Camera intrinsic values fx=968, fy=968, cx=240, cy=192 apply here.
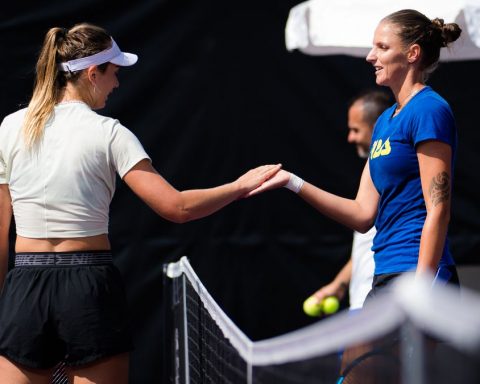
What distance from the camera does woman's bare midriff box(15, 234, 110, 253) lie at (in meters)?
3.04

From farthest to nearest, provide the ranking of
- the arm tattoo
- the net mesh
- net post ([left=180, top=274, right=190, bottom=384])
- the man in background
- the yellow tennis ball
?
the yellow tennis ball
the man in background
net post ([left=180, top=274, right=190, bottom=384])
the arm tattoo
the net mesh

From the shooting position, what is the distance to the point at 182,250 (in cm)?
530

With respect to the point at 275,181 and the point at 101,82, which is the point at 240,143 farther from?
the point at 101,82

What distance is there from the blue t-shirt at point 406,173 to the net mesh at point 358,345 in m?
0.47

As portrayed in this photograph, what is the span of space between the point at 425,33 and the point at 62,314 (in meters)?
1.49

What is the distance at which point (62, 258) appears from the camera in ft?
9.93

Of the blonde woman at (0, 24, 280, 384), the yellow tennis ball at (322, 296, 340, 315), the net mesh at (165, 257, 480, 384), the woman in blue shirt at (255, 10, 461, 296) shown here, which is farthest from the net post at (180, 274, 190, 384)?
the yellow tennis ball at (322, 296, 340, 315)

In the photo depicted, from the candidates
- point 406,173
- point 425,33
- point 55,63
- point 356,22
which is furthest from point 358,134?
point 55,63

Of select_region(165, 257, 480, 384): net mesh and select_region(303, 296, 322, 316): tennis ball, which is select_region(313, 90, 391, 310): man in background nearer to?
select_region(303, 296, 322, 316): tennis ball

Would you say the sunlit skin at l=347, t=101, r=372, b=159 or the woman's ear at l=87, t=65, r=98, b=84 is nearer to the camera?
the woman's ear at l=87, t=65, r=98, b=84

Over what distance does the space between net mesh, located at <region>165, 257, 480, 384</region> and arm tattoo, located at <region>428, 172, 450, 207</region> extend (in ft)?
1.54

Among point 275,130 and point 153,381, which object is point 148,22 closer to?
point 275,130

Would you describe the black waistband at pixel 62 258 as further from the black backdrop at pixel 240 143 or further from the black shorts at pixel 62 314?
the black backdrop at pixel 240 143

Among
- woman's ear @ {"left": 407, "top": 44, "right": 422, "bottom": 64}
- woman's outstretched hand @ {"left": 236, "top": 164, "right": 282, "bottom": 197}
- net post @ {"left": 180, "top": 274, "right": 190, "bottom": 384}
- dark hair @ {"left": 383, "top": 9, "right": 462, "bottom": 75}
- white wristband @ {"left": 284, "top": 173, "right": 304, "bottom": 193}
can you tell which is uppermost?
dark hair @ {"left": 383, "top": 9, "right": 462, "bottom": 75}
